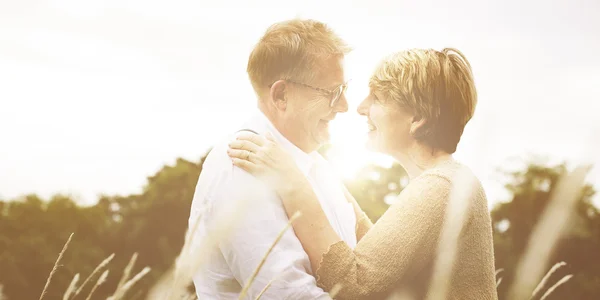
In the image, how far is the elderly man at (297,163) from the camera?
3143 millimetres

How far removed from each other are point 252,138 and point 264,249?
0.66 metres

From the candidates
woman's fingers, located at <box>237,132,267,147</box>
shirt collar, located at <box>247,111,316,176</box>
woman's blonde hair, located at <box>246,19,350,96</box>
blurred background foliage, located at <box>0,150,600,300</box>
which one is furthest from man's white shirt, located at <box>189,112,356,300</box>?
blurred background foliage, located at <box>0,150,600,300</box>

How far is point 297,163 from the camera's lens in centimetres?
394

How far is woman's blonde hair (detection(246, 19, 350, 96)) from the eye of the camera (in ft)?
13.9

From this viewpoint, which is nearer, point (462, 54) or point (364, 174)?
point (462, 54)

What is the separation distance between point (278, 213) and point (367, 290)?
24.1 inches

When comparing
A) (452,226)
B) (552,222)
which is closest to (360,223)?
(452,226)

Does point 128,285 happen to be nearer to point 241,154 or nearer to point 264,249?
point 264,249

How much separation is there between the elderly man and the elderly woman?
11cm

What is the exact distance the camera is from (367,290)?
3.13 meters

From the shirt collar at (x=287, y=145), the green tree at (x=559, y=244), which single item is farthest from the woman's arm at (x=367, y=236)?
the green tree at (x=559, y=244)

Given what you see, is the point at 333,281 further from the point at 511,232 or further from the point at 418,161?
the point at 511,232

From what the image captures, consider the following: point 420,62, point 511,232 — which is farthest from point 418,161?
point 511,232

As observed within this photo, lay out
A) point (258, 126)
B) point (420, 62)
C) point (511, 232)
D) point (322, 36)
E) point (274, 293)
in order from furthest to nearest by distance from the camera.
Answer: point (511, 232), point (322, 36), point (258, 126), point (420, 62), point (274, 293)
